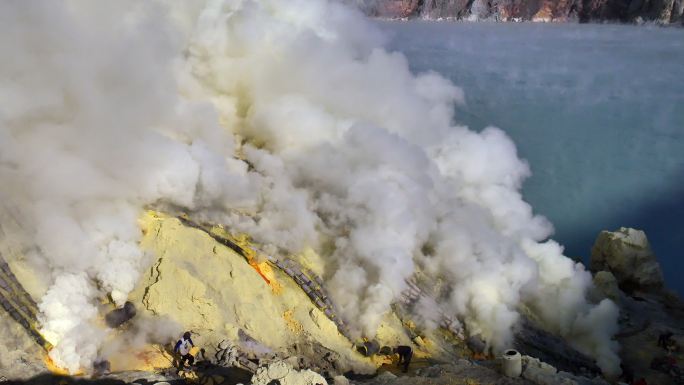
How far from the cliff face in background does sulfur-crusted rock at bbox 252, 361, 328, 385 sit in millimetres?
62600

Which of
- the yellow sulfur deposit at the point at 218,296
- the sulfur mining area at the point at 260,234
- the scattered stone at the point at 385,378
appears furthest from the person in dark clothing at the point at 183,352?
the scattered stone at the point at 385,378

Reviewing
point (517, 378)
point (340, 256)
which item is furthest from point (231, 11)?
point (517, 378)

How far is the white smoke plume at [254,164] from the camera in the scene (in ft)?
31.7

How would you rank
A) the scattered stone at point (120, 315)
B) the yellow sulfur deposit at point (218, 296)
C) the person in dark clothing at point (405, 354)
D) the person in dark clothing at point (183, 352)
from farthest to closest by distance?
the person in dark clothing at point (405, 354)
the yellow sulfur deposit at point (218, 296)
the scattered stone at point (120, 315)
the person in dark clothing at point (183, 352)

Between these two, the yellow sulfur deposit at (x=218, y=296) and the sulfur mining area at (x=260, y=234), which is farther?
the yellow sulfur deposit at (x=218, y=296)

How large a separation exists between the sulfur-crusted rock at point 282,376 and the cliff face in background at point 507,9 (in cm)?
6260

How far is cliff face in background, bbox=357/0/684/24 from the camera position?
68062 mm

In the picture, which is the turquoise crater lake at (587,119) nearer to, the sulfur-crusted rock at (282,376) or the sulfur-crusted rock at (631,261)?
the sulfur-crusted rock at (631,261)

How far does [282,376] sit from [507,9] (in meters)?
74.7

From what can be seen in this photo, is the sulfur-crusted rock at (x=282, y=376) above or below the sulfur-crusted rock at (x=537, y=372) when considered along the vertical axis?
above

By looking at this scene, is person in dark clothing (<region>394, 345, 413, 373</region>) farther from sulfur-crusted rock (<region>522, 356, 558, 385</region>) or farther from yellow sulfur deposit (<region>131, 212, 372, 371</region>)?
sulfur-crusted rock (<region>522, 356, 558, 385</region>)

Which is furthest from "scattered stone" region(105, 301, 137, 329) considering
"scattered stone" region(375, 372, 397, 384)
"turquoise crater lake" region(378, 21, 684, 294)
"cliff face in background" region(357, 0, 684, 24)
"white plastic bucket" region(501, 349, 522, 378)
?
"cliff face in background" region(357, 0, 684, 24)

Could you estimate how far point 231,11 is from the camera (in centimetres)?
1554

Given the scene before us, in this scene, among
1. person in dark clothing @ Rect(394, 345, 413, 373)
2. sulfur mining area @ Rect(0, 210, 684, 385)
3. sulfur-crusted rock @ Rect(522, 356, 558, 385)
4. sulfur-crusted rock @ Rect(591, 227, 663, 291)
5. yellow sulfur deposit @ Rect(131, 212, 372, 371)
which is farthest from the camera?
sulfur-crusted rock @ Rect(591, 227, 663, 291)
